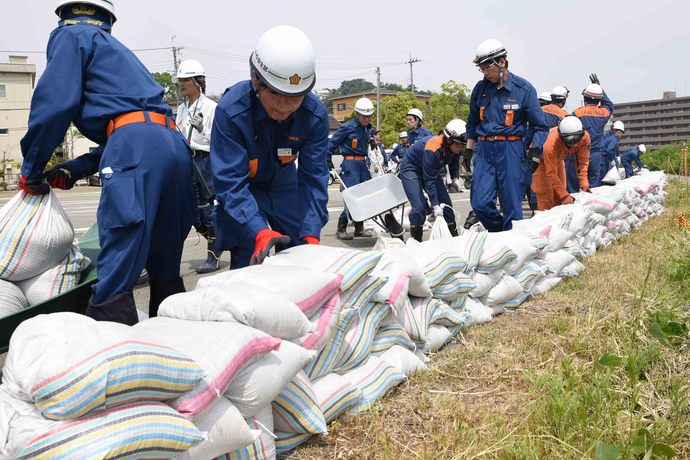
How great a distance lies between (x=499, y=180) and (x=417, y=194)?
4.09ft

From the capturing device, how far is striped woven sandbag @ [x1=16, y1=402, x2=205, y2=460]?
4.07ft

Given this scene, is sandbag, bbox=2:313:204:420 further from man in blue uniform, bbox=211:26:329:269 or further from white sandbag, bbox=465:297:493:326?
white sandbag, bbox=465:297:493:326

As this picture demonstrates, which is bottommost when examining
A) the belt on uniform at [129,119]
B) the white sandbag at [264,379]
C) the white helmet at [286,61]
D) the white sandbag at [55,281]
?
the white sandbag at [264,379]

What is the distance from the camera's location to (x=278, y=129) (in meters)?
2.90

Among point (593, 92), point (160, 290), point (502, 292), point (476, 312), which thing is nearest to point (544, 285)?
point (502, 292)

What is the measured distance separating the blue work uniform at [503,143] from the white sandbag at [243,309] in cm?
405

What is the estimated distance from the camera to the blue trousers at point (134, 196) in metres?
2.51

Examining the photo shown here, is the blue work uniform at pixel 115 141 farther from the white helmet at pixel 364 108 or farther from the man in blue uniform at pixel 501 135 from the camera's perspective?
the white helmet at pixel 364 108

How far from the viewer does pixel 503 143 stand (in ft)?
18.7

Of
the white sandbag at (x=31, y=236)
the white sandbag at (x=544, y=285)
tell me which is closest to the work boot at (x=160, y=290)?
the white sandbag at (x=31, y=236)

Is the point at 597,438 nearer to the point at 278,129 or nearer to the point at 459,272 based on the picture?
the point at 459,272

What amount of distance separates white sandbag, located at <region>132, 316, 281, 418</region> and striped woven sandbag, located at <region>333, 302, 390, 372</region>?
1.74 ft

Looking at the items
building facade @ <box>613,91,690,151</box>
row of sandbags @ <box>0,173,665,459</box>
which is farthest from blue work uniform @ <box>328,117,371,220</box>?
building facade @ <box>613,91,690,151</box>

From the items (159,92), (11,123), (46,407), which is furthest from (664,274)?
(11,123)
